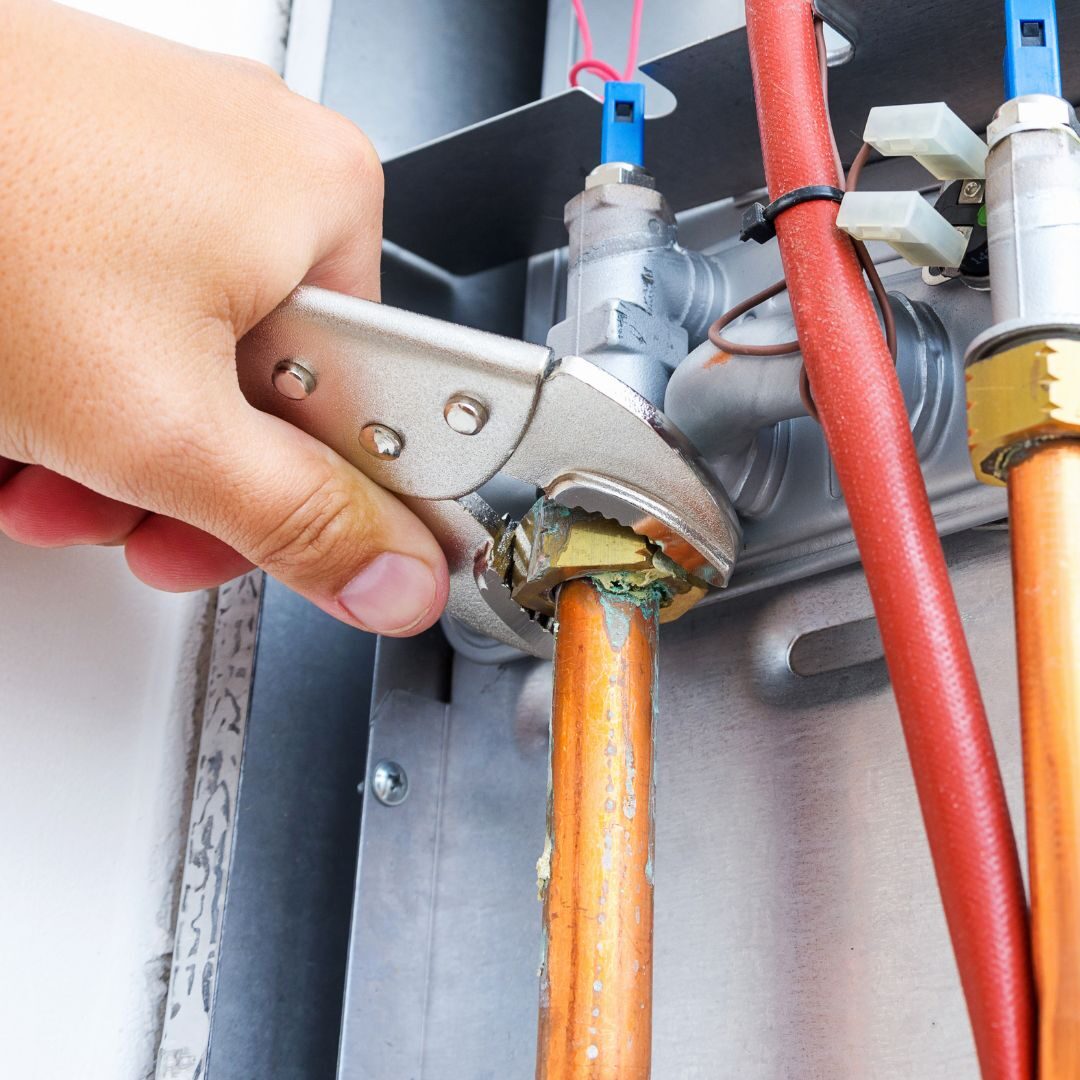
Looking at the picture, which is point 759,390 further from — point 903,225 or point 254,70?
point 254,70

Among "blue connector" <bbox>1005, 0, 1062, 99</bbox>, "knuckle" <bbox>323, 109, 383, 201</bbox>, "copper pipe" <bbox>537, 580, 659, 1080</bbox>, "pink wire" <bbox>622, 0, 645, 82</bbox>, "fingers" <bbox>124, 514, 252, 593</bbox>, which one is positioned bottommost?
"copper pipe" <bbox>537, 580, 659, 1080</bbox>

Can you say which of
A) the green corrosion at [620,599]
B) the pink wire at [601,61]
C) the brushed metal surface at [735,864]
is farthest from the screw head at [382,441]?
the pink wire at [601,61]

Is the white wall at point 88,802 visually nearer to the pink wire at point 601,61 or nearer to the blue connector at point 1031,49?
the pink wire at point 601,61

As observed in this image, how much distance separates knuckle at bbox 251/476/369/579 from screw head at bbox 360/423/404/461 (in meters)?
0.02

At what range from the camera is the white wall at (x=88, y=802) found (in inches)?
23.3

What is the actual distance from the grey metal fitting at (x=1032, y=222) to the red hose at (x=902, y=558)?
0.14 ft

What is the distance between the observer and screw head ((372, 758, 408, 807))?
0.70 meters

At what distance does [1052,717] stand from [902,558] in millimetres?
66

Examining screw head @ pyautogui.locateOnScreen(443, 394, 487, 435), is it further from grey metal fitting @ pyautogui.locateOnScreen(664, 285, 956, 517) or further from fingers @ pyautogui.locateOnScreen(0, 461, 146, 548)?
fingers @ pyautogui.locateOnScreen(0, 461, 146, 548)

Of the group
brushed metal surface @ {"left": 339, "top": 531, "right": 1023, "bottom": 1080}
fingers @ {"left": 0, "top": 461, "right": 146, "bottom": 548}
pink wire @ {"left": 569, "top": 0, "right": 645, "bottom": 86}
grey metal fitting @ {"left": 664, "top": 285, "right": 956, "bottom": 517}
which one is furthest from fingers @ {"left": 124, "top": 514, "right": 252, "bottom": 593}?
Result: pink wire @ {"left": 569, "top": 0, "right": 645, "bottom": 86}

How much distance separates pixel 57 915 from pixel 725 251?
1.63 feet

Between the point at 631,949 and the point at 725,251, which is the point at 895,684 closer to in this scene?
the point at 631,949

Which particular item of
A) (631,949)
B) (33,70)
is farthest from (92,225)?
(631,949)

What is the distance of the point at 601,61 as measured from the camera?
0.76 meters
